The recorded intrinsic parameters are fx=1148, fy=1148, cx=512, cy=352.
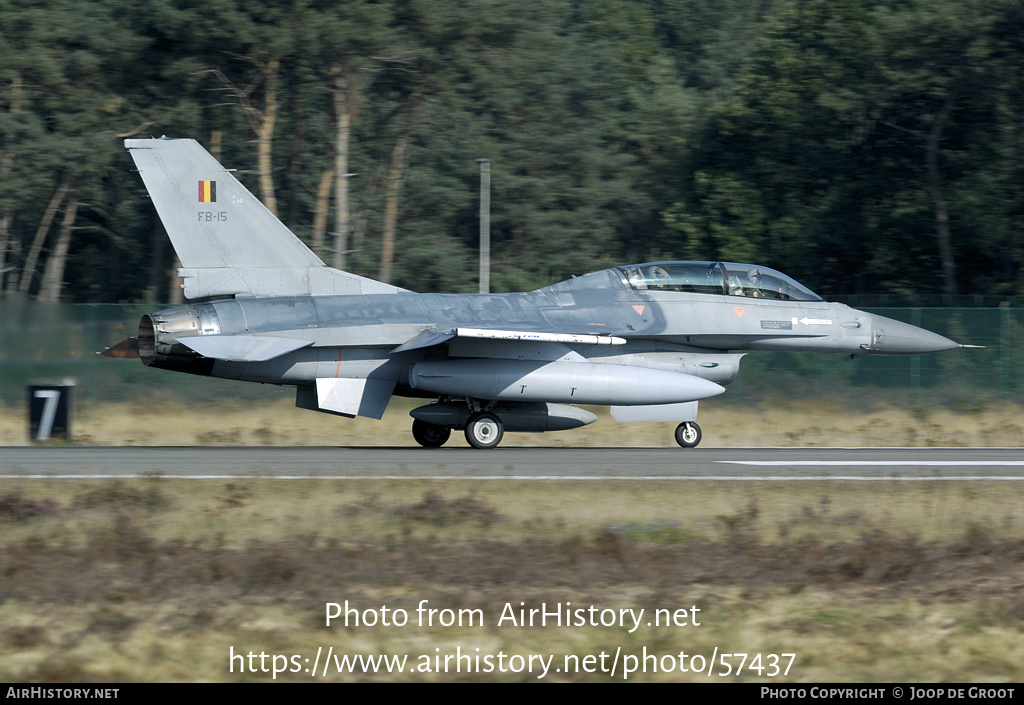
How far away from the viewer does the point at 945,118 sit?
37.8m

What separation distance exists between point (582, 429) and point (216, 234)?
8916mm

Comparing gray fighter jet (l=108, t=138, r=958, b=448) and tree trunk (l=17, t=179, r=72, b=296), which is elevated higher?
tree trunk (l=17, t=179, r=72, b=296)

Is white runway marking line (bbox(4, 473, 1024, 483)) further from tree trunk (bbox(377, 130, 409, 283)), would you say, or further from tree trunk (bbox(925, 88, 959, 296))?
tree trunk (bbox(377, 130, 409, 283))

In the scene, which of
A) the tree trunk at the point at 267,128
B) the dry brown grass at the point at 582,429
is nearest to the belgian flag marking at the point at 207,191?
the dry brown grass at the point at 582,429

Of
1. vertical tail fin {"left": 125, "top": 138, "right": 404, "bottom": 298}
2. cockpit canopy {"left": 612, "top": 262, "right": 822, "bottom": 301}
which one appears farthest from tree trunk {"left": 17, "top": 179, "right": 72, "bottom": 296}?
cockpit canopy {"left": 612, "top": 262, "right": 822, "bottom": 301}

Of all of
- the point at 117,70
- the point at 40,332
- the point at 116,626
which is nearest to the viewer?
the point at 116,626

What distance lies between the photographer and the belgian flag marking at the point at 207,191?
17219 millimetres

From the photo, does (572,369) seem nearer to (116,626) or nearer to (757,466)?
(757,466)

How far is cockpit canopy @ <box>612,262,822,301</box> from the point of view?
18.1m

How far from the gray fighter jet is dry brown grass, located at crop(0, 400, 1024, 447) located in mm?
3100

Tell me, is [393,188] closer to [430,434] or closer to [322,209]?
[322,209]

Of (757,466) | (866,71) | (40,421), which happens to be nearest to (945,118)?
(866,71)

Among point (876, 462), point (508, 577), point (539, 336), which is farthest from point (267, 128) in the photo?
point (508, 577)
